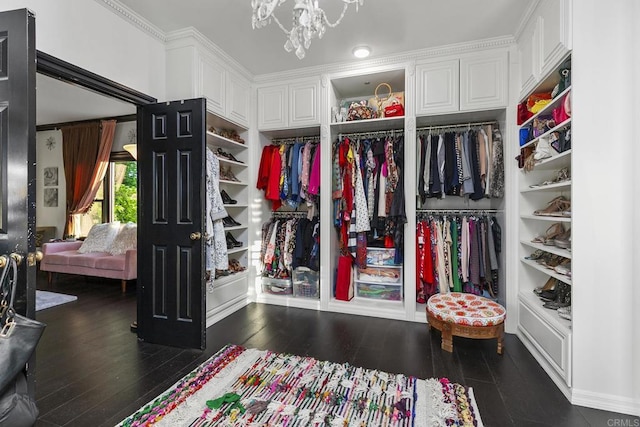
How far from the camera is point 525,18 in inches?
97.5

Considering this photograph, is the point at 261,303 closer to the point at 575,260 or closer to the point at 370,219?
the point at 370,219

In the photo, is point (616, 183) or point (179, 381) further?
point (179, 381)

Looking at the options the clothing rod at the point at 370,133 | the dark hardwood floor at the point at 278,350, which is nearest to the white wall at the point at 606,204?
the dark hardwood floor at the point at 278,350

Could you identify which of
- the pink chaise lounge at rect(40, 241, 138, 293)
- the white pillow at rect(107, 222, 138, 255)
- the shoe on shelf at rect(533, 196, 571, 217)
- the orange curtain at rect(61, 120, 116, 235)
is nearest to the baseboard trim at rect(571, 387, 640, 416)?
the shoe on shelf at rect(533, 196, 571, 217)

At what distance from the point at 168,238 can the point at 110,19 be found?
5.61ft

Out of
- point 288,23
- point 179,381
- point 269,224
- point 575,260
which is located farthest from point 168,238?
point 575,260

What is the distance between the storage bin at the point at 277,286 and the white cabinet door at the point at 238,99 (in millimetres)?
1816

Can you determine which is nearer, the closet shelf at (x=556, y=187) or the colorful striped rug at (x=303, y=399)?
the colorful striped rug at (x=303, y=399)

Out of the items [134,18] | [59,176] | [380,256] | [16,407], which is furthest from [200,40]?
[59,176]

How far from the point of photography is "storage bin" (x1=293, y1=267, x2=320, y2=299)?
3594 mm

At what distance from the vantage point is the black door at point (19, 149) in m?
1.36

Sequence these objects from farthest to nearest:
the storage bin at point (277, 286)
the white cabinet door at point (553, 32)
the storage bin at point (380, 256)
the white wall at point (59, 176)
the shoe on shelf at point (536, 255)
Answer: the white wall at point (59, 176) → the storage bin at point (277, 286) → the storage bin at point (380, 256) → the shoe on shelf at point (536, 255) → the white cabinet door at point (553, 32)

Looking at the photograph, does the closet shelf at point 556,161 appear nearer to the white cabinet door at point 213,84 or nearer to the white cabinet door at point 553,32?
the white cabinet door at point 553,32

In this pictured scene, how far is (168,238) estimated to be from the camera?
2.60m
